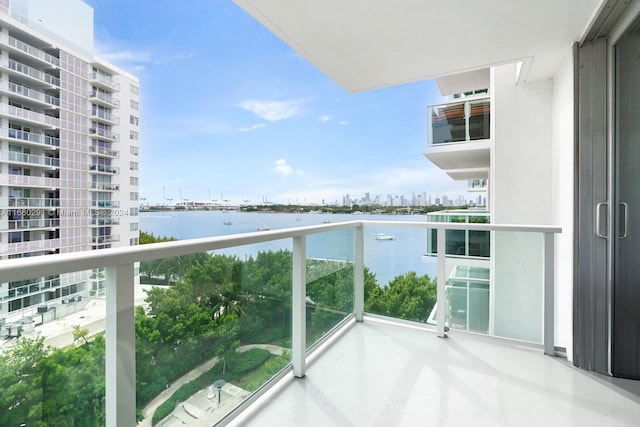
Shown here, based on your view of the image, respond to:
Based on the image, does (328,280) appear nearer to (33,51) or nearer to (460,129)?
(33,51)

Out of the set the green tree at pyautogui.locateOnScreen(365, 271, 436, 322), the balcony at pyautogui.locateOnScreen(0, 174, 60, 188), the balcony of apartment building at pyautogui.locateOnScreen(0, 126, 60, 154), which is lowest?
the green tree at pyautogui.locateOnScreen(365, 271, 436, 322)

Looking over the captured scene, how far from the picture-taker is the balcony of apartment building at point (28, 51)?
2.85 metres

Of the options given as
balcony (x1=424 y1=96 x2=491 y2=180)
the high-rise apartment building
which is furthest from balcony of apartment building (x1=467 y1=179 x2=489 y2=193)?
the high-rise apartment building

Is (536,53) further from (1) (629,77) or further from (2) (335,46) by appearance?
(2) (335,46)

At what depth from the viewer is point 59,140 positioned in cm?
329

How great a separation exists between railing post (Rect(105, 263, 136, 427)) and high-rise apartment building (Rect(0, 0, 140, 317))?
1.17m

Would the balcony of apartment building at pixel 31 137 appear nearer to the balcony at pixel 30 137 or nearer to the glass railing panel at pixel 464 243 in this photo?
the balcony at pixel 30 137

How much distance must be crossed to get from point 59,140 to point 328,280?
10.5 feet

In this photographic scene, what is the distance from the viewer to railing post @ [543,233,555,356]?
7.62ft

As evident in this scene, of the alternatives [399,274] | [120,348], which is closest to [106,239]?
[120,348]

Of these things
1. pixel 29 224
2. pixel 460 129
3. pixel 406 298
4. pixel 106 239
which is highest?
pixel 460 129

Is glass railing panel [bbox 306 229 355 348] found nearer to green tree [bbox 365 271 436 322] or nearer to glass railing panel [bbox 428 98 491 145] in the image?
green tree [bbox 365 271 436 322]

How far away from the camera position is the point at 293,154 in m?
23.9

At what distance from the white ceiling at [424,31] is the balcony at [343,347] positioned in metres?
1.28
